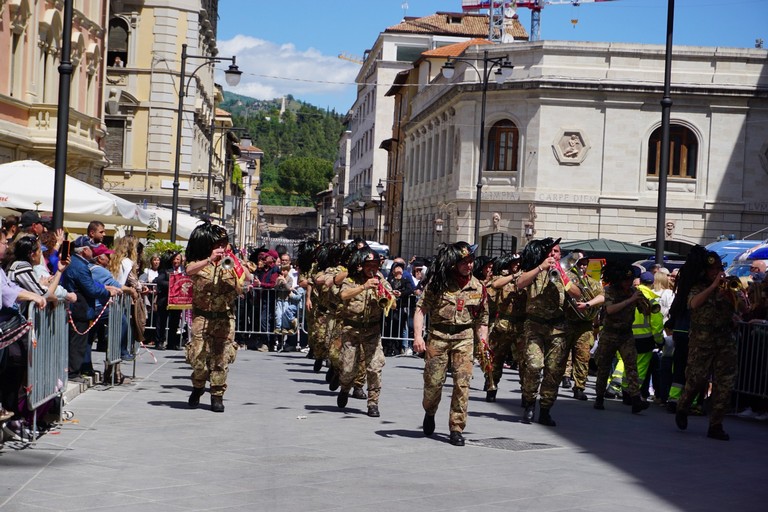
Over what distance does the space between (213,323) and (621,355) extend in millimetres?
5248

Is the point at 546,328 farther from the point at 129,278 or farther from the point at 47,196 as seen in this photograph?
the point at 47,196

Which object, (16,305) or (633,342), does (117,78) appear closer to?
(633,342)

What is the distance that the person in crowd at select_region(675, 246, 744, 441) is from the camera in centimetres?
1259

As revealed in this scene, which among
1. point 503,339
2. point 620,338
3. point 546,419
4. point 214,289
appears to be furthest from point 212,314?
point 620,338

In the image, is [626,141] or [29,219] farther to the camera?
[626,141]

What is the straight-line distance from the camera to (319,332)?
17875mm

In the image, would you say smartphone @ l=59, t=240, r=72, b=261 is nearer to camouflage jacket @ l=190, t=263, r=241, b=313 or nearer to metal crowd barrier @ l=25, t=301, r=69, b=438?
metal crowd barrier @ l=25, t=301, r=69, b=438

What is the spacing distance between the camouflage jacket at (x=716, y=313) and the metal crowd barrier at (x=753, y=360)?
180 centimetres

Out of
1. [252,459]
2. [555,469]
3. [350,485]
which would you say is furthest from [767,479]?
[252,459]

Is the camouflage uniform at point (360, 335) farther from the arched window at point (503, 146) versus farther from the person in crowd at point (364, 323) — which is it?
the arched window at point (503, 146)

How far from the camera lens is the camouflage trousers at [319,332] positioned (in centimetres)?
1756

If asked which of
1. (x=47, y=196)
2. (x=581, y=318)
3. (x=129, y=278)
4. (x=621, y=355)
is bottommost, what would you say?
(x=621, y=355)

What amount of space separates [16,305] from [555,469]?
4.63 m

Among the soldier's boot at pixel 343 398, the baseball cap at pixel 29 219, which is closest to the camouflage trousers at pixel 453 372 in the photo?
the soldier's boot at pixel 343 398
